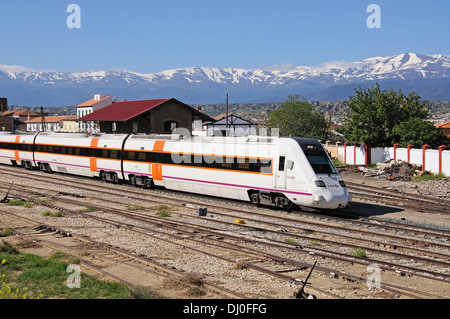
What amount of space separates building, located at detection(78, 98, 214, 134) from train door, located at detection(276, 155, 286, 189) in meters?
30.3

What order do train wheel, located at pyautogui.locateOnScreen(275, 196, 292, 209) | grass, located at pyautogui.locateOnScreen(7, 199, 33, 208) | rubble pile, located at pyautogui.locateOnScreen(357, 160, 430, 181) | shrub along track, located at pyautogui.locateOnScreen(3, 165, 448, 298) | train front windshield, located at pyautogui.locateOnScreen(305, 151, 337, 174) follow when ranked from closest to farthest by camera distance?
shrub along track, located at pyautogui.locateOnScreen(3, 165, 448, 298) → train front windshield, located at pyautogui.locateOnScreen(305, 151, 337, 174) → train wheel, located at pyautogui.locateOnScreen(275, 196, 292, 209) → grass, located at pyautogui.locateOnScreen(7, 199, 33, 208) → rubble pile, located at pyautogui.locateOnScreen(357, 160, 430, 181)

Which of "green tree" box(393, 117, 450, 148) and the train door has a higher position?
"green tree" box(393, 117, 450, 148)

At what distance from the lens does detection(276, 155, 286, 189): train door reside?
20844 mm

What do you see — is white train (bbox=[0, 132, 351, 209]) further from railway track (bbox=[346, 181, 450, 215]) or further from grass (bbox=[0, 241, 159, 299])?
grass (bbox=[0, 241, 159, 299])

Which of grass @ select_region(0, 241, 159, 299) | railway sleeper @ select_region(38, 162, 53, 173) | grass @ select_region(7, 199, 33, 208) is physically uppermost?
railway sleeper @ select_region(38, 162, 53, 173)

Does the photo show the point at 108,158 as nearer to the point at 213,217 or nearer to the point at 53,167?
the point at 53,167

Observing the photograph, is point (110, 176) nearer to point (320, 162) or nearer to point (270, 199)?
point (270, 199)

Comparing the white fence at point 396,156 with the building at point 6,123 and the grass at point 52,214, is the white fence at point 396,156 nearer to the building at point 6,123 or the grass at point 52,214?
the grass at point 52,214

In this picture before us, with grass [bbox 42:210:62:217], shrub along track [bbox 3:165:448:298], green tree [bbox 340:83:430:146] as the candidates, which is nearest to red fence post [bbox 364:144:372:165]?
green tree [bbox 340:83:430:146]
